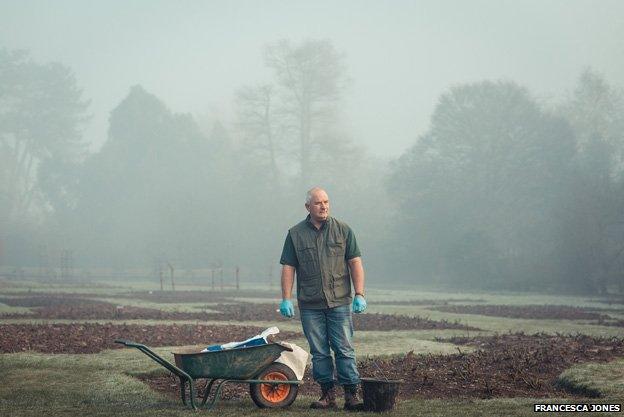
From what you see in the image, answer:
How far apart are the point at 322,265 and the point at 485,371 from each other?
170 inches

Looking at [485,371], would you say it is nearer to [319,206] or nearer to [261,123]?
[319,206]

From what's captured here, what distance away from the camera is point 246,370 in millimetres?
10258

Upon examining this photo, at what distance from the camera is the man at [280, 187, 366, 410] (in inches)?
416

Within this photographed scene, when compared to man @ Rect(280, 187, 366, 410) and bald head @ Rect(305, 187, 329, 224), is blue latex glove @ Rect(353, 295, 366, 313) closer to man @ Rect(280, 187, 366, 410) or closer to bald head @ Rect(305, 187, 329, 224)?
man @ Rect(280, 187, 366, 410)

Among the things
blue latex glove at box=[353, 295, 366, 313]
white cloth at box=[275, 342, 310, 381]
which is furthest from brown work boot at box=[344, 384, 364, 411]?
blue latex glove at box=[353, 295, 366, 313]

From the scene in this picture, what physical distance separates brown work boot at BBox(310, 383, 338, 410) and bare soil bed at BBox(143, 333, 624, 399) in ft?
5.52

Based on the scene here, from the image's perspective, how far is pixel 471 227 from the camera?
2368 inches

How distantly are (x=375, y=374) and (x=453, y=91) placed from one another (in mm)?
55682

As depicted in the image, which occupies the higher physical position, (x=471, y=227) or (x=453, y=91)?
(x=453, y=91)

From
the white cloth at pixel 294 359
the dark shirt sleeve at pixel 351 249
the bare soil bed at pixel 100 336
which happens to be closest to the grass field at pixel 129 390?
the white cloth at pixel 294 359

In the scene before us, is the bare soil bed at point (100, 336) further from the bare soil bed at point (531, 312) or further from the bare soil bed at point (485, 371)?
the bare soil bed at point (531, 312)

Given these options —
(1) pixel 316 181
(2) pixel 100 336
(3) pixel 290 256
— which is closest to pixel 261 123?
(1) pixel 316 181

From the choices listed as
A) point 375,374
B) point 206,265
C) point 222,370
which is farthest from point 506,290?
point 222,370

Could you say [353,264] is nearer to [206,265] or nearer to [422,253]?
[422,253]
